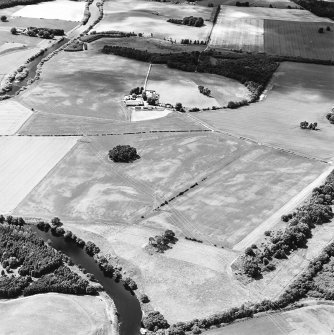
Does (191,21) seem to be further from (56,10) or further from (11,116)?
(11,116)

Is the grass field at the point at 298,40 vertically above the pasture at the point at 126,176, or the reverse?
the grass field at the point at 298,40

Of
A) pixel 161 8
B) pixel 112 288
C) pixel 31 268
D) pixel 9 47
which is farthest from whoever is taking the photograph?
pixel 161 8

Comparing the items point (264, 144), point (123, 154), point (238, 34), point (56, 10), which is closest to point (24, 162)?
point (123, 154)

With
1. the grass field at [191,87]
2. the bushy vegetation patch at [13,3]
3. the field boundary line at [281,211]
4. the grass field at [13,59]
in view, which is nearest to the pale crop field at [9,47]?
the grass field at [13,59]

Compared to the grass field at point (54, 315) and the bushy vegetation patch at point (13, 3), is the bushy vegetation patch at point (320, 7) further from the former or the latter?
the grass field at point (54, 315)

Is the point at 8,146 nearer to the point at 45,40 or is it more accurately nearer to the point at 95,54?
the point at 95,54

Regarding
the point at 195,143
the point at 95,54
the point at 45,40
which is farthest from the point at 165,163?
the point at 45,40
